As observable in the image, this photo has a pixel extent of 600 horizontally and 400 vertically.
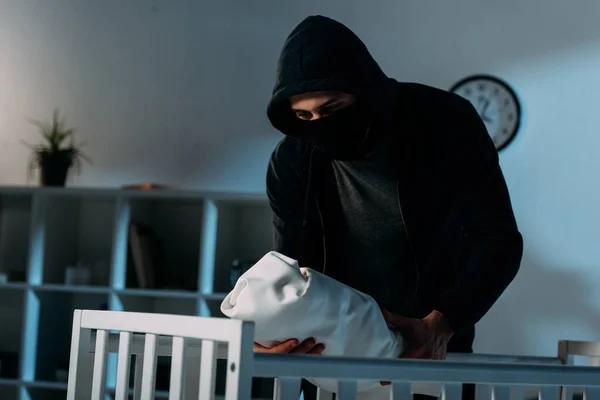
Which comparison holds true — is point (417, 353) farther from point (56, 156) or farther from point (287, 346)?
point (56, 156)

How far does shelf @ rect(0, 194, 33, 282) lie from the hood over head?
2965mm

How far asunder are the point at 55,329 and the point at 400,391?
3.28m

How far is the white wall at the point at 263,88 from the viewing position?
3.68 metres

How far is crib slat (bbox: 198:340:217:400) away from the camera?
1.05 metres

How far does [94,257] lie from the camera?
A: 13.9 ft

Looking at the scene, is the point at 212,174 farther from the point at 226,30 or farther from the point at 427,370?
the point at 427,370

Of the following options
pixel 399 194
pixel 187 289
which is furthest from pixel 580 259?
pixel 399 194

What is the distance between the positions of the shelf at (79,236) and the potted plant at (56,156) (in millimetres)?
97

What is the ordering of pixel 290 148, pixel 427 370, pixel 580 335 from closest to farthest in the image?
pixel 427 370 → pixel 290 148 → pixel 580 335

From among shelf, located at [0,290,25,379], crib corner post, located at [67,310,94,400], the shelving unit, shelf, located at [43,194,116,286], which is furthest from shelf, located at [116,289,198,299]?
crib corner post, located at [67,310,94,400]

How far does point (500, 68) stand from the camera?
12.5 ft

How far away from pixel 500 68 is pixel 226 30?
129 centimetres

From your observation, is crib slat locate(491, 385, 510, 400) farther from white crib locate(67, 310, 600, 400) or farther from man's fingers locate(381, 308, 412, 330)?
man's fingers locate(381, 308, 412, 330)

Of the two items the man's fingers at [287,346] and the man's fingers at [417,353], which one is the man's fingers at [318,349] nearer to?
the man's fingers at [287,346]
